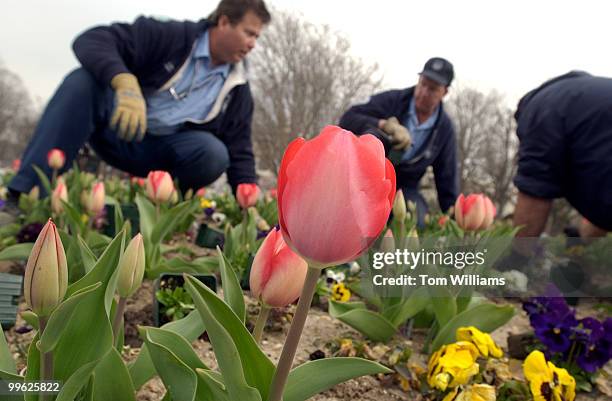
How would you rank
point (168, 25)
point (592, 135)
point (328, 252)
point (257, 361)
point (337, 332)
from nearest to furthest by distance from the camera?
→ point (328, 252), point (257, 361), point (337, 332), point (592, 135), point (168, 25)

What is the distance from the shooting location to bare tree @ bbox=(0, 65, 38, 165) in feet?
113

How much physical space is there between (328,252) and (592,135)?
256 centimetres

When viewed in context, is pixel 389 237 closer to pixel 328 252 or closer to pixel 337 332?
pixel 337 332

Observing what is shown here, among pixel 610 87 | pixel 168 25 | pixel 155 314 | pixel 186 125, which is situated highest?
pixel 168 25

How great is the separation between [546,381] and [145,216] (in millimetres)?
1387

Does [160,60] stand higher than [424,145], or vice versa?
[160,60]

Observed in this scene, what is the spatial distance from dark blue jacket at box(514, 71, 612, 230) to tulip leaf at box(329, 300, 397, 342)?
70.2 inches

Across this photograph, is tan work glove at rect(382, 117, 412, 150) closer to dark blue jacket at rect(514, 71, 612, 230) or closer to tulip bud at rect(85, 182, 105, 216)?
dark blue jacket at rect(514, 71, 612, 230)

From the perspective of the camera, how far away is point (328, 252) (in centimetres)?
51

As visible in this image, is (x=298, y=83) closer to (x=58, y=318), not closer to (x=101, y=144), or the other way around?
(x=101, y=144)

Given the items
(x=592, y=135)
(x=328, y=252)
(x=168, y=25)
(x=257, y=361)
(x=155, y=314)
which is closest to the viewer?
(x=328, y=252)

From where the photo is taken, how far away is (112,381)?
71 cm

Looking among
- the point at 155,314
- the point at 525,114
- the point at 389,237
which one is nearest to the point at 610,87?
the point at 525,114

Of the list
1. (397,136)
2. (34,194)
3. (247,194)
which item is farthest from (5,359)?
(397,136)
